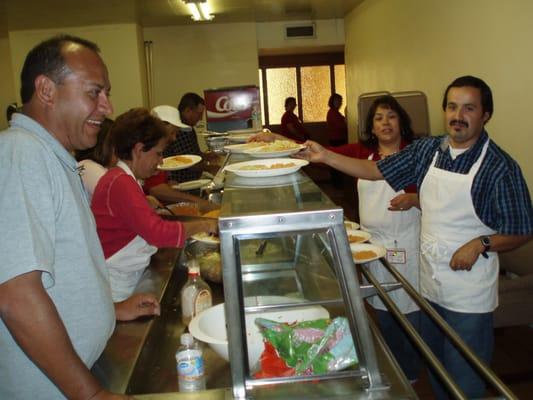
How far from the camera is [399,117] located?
3184 millimetres

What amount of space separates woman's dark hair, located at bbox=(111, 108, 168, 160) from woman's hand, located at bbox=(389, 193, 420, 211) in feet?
4.42

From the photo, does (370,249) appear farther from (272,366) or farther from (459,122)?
(272,366)

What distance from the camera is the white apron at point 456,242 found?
219 centimetres

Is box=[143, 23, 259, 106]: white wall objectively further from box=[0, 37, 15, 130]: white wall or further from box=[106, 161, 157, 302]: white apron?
box=[106, 161, 157, 302]: white apron

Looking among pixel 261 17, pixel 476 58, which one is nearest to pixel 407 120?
pixel 476 58

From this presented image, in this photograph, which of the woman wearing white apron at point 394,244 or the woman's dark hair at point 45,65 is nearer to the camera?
the woman's dark hair at point 45,65

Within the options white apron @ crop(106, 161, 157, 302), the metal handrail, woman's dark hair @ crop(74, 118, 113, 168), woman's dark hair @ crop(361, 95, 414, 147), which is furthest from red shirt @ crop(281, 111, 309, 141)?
the metal handrail

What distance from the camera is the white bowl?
1.33 meters

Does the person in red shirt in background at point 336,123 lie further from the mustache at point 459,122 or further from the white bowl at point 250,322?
the white bowl at point 250,322

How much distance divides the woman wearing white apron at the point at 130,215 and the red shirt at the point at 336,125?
838 cm

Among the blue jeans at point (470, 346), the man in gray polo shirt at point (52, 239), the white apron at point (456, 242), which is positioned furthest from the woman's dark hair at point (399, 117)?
the man in gray polo shirt at point (52, 239)

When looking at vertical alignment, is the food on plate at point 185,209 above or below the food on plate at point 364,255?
above

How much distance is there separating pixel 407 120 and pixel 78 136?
246cm

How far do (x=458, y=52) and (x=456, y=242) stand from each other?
122 inches
